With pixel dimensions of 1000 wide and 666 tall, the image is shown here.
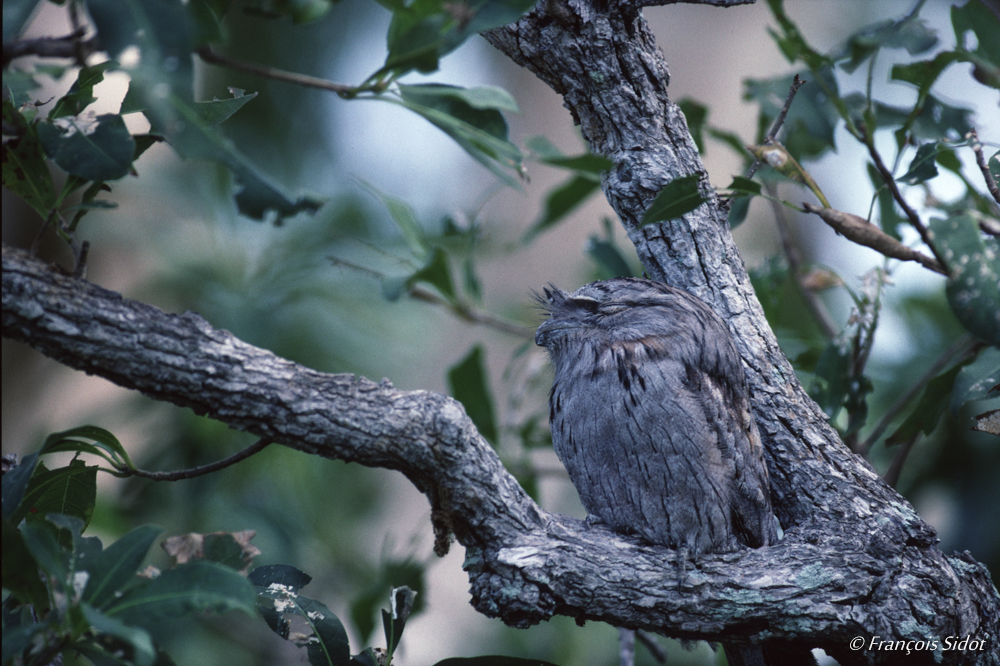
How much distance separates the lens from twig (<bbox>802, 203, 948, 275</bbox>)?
1.34 meters

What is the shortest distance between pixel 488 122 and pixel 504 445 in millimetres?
1615

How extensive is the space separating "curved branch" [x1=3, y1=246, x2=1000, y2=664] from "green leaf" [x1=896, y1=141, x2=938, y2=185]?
0.66m

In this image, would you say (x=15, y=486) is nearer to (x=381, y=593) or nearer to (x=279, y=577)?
(x=279, y=577)

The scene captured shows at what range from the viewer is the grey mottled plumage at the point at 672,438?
1364 millimetres

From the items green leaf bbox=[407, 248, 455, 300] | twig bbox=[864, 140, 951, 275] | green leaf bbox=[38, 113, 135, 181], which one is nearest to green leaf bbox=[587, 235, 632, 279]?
green leaf bbox=[407, 248, 455, 300]

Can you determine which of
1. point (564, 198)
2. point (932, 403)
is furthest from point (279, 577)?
point (932, 403)

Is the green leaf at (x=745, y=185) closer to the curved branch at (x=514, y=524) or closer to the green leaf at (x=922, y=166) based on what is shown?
the green leaf at (x=922, y=166)

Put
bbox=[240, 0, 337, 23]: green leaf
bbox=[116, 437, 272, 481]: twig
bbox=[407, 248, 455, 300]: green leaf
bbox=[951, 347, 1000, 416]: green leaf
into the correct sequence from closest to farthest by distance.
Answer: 1. bbox=[240, 0, 337, 23]: green leaf
2. bbox=[116, 437, 272, 481]: twig
3. bbox=[951, 347, 1000, 416]: green leaf
4. bbox=[407, 248, 455, 300]: green leaf

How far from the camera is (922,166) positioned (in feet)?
4.77

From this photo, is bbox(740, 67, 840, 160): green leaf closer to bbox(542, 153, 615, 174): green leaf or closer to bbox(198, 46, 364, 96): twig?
bbox(542, 153, 615, 174): green leaf

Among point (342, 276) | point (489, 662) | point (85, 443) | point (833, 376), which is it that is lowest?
point (489, 662)

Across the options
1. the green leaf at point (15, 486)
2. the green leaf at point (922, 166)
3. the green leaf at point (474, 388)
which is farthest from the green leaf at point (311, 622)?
the green leaf at point (922, 166)

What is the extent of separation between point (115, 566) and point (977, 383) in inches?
62.1

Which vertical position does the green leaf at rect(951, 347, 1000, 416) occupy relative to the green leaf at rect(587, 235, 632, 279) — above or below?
below
